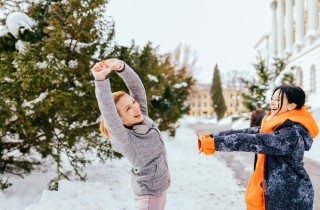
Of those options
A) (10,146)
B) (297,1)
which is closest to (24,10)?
(10,146)

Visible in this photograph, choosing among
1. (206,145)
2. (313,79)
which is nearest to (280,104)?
(206,145)

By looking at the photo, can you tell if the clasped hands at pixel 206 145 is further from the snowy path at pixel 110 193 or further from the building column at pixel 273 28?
the building column at pixel 273 28

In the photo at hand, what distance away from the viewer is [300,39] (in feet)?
90.6

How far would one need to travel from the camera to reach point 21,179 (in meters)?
6.54

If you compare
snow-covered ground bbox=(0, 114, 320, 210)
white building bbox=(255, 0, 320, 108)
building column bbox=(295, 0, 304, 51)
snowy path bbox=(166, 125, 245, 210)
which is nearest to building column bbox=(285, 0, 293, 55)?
white building bbox=(255, 0, 320, 108)

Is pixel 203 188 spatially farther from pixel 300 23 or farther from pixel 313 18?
pixel 300 23

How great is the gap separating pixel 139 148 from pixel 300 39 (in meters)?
28.1

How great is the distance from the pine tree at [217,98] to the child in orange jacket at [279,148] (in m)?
56.7

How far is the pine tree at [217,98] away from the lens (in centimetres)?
5928

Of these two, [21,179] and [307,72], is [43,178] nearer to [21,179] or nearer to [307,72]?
[21,179]

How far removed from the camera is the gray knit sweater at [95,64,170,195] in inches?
89.0

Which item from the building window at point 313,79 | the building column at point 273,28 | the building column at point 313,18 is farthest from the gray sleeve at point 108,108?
the building column at point 273,28

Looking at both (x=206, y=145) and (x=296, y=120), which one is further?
(x=296, y=120)

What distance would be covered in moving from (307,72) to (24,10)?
22.3 m
